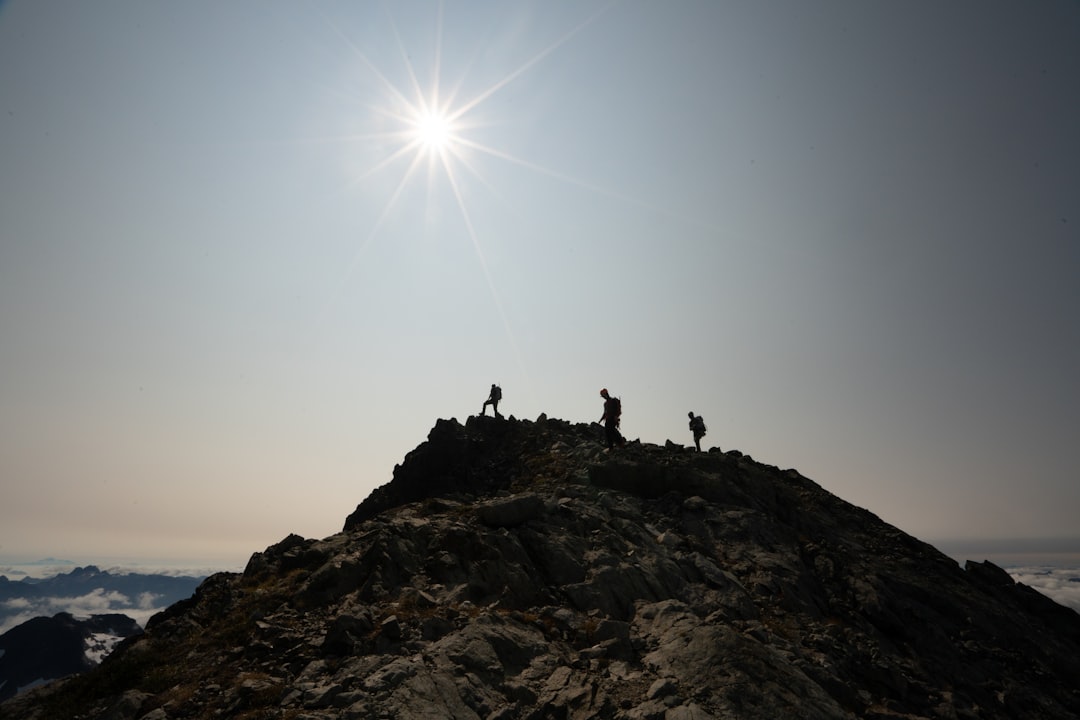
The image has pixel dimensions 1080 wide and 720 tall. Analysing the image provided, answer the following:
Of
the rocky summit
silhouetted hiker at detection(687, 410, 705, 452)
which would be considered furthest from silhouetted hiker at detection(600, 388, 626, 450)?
silhouetted hiker at detection(687, 410, 705, 452)

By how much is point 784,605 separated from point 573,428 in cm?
2041

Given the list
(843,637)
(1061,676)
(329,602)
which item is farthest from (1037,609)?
(329,602)

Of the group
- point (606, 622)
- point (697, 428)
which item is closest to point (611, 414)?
point (697, 428)

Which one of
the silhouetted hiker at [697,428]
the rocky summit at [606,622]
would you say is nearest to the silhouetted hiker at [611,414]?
the rocky summit at [606,622]

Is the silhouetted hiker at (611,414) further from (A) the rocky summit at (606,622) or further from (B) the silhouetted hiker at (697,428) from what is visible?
(B) the silhouetted hiker at (697,428)

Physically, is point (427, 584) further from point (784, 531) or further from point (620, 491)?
point (784, 531)

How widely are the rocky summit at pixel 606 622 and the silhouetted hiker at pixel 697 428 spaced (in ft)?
13.0

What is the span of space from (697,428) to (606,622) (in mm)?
20076

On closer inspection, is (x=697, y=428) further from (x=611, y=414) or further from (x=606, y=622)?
(x=606, y=622)

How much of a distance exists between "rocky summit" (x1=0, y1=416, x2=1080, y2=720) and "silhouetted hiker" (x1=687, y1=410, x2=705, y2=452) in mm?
3974

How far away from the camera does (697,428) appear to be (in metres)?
34.1

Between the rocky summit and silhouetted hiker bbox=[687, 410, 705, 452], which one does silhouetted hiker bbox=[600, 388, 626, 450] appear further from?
silhouetted hiker bbox=[687, 410, 705, 452]

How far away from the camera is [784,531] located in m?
26.2

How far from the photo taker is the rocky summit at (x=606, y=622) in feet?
42.8
